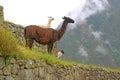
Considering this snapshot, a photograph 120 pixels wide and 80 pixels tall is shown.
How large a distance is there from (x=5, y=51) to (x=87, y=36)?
61.0 meters

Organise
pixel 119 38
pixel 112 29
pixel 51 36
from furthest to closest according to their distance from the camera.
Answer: pixel 112 29 < pixel 119 38 < pixel 51 36

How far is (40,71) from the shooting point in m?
17.9

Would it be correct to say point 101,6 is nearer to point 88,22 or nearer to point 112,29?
point 88,22

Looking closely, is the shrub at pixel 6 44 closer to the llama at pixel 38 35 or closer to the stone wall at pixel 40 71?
the stone wall at pixel 40 71

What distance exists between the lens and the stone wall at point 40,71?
16.2 metres

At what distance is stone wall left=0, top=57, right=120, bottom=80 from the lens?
16234 mm

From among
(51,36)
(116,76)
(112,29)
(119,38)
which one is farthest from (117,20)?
(51,36)

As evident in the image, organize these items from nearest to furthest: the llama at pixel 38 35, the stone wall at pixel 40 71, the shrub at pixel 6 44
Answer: the shrub at pixel 6 44 → the stone wall at pixel 40 71 → the llama at pixel 38 35

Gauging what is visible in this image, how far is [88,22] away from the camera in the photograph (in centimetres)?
8481

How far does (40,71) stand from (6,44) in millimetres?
2184

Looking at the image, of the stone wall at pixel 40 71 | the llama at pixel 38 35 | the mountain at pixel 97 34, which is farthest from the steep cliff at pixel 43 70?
the mountain at pixel 97 34

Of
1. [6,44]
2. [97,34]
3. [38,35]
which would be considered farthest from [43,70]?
[97,34]

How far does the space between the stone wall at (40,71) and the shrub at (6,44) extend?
0.26 meters

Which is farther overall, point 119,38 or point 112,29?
point 112,29
